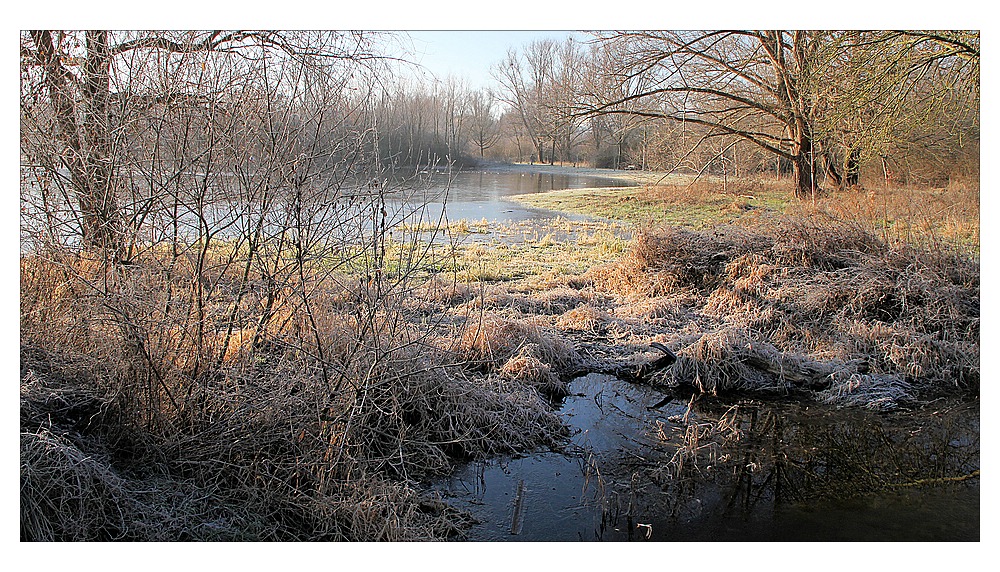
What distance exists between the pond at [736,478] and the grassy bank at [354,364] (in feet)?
0.87

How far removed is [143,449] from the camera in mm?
3484

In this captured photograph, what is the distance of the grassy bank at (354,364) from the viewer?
3.27 m

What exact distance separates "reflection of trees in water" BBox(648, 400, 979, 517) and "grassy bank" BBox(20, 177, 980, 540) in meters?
0.34

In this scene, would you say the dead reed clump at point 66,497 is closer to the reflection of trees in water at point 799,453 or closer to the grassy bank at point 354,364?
the grassy bank at point 354,364

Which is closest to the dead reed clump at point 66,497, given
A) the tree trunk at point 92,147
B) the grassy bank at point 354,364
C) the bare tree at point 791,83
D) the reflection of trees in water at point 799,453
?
the grassy bank at point 354,364

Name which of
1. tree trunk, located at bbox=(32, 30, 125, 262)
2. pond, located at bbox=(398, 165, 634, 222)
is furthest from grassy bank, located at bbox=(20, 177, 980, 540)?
pond, located at bbox=(398, 165, 634, 222)

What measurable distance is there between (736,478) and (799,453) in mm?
588

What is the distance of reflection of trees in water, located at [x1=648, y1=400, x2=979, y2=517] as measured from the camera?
3732 millimetres

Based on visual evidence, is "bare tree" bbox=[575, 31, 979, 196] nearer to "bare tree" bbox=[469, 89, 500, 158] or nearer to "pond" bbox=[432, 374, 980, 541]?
"bare tree" bbox=[469, 89, 500, 158]

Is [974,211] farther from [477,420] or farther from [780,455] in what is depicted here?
[477,420]

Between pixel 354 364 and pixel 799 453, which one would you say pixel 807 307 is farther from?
pixel 354 364

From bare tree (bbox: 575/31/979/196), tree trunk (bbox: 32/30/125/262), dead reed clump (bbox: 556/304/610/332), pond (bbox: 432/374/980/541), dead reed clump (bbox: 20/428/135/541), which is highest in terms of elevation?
bare tree (bbox: 575/31/979/196)

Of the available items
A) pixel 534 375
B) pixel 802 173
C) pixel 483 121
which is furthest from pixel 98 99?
pixel 802 173
